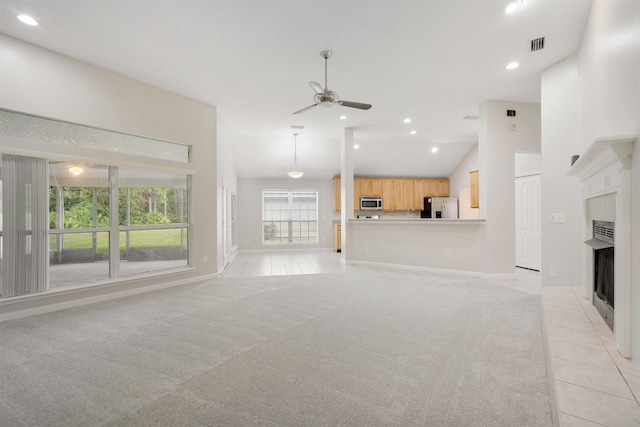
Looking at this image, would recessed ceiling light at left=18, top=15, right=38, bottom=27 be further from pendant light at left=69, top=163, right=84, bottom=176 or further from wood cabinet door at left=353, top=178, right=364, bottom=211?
wood cabinet door at left=353, top=178, right=364, bottom=211

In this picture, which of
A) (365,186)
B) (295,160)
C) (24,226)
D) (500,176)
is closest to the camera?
(24,226)

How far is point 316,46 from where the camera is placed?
11.2 feet

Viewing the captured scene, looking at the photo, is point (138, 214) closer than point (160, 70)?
No

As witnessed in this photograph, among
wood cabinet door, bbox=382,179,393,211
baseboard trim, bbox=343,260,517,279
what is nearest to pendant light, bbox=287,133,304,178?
baseboard trim, bbox=343,260,517,279

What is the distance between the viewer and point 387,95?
4918 mm

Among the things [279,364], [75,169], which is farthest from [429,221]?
[75,169]

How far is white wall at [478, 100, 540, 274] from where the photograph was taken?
16.8ft

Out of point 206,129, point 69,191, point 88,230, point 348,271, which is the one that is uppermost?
point 206,129

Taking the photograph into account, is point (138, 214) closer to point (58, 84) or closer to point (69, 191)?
point (69, 191)

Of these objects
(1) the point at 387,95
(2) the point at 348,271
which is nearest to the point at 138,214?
(2) the point at 348,271

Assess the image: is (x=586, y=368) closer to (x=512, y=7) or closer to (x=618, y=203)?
(x=618, y=203)

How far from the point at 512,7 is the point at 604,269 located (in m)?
2.46

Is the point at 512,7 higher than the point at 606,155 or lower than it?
higher

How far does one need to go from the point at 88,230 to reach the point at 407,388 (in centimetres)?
431
